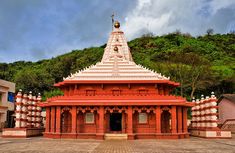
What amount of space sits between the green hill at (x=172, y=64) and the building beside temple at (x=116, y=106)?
61.5 ft

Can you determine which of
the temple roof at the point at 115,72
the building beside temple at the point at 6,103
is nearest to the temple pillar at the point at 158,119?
the temple roof at the point at 115,72

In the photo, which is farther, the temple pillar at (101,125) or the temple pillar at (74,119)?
the temple pillar at (74,119)

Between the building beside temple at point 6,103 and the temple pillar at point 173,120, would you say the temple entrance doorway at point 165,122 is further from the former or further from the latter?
the building beside temple at point 6,103

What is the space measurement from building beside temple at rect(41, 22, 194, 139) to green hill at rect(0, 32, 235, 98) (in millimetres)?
18751

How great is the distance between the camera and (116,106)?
74.3 feet

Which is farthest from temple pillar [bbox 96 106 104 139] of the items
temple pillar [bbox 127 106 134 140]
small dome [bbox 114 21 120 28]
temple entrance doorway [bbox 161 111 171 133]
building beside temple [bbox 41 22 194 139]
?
small dome [bbox 114 21 120 28]

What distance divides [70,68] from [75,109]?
42.8 m

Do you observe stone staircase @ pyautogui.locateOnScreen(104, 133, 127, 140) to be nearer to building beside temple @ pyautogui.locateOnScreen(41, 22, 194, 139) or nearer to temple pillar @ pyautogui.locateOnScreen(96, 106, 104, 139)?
building beside temple @ pyautogui.locateOnScreen(41, 22, 194, 139)

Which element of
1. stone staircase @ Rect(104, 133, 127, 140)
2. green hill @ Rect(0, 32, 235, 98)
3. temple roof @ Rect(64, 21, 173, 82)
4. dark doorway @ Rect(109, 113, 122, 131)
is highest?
green hill @ Rect(0, 32, 235, 98)

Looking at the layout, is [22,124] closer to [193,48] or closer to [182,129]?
[182,129]

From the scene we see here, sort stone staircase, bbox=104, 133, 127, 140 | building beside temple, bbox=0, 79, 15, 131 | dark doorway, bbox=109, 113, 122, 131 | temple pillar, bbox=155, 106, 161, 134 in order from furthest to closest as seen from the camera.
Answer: building beside temple, bbox=0, 79, 15, 131 → dark doorway, bbox=109, 113, 122, 131 → temple pillar, bbox=155, 106, 161, 134 → stone staircase, bbox=104, 133, 127, 140

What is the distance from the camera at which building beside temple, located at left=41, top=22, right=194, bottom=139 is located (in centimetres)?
2247

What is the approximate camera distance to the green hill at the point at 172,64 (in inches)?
1812

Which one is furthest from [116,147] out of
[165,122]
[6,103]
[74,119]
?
[6,103]
